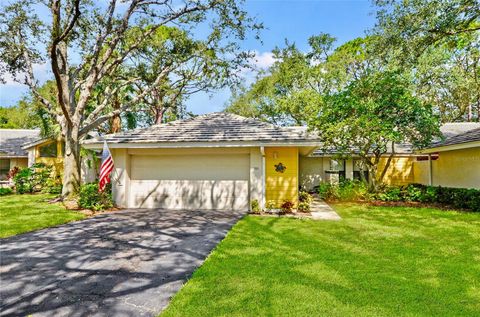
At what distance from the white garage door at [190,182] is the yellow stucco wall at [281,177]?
33.9 inches

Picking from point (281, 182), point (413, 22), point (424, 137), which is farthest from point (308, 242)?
point (424, 137)

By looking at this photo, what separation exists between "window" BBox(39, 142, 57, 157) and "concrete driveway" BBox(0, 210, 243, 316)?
631 inches

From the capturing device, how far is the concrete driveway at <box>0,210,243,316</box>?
3.58 m

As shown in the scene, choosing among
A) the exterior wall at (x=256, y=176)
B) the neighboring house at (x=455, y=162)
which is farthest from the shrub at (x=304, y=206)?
the neighboring house at (x=455, y=162)

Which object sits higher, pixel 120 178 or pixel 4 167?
pixel 4 167

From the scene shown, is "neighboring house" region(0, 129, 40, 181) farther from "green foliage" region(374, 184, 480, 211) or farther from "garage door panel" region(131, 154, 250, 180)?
"green foliage" region(374, 184, 480, 211)

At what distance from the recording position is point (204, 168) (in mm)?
11656

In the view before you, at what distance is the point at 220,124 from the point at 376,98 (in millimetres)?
7511

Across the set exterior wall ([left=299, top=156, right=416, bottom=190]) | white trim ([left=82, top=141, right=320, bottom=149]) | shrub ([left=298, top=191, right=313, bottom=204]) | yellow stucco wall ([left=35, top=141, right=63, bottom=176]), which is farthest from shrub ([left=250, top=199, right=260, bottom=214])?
yellow stucco wall ([left=35, top=141, right=63, bottom=176])

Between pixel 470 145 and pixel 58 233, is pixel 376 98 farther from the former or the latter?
pixel 58 233

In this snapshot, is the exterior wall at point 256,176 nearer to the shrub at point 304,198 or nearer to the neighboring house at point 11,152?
the shrub at point 304,198

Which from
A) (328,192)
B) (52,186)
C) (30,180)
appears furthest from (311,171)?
(30,180)

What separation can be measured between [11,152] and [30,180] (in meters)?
6.12

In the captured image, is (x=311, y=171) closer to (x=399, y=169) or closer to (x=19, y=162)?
(x=399, y=169)
